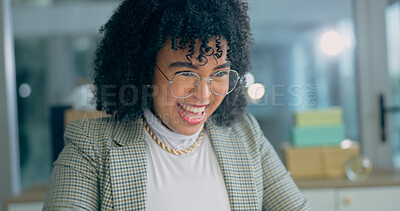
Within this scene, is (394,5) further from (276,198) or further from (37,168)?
(37,168)

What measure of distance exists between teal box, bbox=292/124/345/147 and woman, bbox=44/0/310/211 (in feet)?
3.99

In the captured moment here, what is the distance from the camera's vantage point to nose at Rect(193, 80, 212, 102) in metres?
1.19

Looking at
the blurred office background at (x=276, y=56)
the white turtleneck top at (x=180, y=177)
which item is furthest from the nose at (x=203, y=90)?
the blurred office background at (x=276, y=56)

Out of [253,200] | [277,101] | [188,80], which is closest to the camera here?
[188,80]

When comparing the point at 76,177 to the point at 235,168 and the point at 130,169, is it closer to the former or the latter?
the point at 130,169

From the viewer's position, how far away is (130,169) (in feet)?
4.00

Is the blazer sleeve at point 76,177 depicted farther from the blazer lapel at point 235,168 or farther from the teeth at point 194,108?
the blazer lapel at point 235,168

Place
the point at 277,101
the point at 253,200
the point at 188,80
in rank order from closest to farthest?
the point at 188,80 → the point at 253,200 → the point at 277,101

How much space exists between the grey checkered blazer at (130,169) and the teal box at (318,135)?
1.20 meters

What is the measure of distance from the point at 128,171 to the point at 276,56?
1831 millimetres

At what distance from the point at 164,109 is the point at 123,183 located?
245 mm

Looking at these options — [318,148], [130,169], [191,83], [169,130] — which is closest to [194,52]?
[191,83]

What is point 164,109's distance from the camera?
1252 millimetres

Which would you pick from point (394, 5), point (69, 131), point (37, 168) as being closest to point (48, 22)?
point (37, 168)
